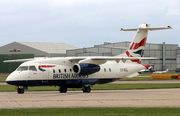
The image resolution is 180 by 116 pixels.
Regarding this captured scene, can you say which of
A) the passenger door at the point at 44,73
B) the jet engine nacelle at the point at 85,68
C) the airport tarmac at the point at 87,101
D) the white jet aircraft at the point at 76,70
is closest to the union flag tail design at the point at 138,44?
the white jet aircraft at the point at 76,70

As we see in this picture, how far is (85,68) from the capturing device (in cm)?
3062

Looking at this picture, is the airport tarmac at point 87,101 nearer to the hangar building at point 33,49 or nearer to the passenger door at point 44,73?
the passenger door at point 44,73
